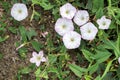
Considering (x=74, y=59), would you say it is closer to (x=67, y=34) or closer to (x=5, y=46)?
(x=67, y=34)

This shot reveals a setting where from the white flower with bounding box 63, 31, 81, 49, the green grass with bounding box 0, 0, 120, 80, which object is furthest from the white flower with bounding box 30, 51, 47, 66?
the white flower with bounding box 63, 31, 81, 49

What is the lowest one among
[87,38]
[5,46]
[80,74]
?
[80,74]

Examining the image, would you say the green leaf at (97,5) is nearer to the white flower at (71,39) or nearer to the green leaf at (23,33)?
the white flower at (71,39)

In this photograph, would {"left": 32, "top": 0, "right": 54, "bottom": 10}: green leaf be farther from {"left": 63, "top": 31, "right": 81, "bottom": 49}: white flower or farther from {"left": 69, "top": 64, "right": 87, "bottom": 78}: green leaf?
{"left": 69, "top": 64, "right": 87, "bottom": 78}: green leaf

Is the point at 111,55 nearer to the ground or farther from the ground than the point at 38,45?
nearer to the ground

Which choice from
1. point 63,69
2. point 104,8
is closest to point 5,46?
point 63,69
